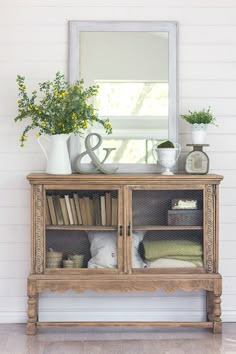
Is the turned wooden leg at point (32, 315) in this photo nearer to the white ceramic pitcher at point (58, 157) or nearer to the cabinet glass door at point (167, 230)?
the cabinet glass door at point (167, 230)

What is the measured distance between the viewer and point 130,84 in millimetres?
5270

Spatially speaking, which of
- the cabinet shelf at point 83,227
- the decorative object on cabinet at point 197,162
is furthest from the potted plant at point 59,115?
the decorative object on cabinet at point 197,162

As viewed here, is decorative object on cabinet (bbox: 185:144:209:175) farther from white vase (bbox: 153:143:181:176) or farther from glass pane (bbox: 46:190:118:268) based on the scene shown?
glass pane (bbox: 46:190:118:268)

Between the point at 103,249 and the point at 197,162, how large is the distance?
31.4 inches

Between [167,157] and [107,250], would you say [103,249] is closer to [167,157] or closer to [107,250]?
[107,250]

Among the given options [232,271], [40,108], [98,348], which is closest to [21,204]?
[40,108]

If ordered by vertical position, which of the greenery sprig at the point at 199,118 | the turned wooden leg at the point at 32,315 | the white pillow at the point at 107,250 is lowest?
the turned wooden leg at the point at 32,315

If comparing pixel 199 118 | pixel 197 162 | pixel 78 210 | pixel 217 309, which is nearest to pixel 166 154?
pixel 197 162

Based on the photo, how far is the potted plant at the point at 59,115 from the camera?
16.6ft

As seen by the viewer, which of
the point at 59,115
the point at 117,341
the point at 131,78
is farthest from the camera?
the point at 131,78

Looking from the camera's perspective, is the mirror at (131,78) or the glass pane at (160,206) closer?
the glass pane at (160,206)

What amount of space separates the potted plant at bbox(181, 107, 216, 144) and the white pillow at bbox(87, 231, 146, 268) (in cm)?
69

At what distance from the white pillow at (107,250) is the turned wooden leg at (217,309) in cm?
47

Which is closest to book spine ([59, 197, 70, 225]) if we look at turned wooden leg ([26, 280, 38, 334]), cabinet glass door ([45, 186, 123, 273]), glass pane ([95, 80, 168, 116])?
cabinet glass door ([45, 186, 123, 273])
